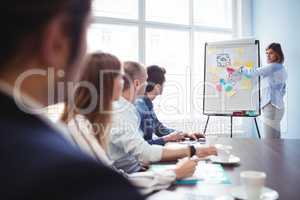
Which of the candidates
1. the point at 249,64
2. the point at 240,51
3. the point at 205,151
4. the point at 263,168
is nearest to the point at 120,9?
the point at 240,51

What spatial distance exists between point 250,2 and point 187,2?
3.22 ft

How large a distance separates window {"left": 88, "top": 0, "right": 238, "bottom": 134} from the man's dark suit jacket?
3.94m

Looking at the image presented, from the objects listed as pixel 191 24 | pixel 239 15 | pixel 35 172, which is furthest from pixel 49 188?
pixel 239 15

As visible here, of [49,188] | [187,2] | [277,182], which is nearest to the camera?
Answer: [49,188]

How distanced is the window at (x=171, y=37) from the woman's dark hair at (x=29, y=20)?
12.8 feet

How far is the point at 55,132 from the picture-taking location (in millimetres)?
282

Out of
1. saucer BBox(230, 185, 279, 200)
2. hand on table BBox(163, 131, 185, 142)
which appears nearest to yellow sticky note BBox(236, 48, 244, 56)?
hand on table BBox(163, 131, 185, 142)

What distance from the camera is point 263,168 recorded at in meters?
1.39

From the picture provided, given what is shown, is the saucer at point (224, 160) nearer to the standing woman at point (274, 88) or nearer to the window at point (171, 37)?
the standing woman at point (274, 88)

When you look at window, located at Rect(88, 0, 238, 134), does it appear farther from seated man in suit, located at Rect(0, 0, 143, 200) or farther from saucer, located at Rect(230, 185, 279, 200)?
seated man in suit, located at Rect(0, 0, 143, 200)

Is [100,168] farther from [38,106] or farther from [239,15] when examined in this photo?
[239,15]

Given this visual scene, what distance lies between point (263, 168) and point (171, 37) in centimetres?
333

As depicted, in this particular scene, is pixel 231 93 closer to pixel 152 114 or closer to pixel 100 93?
pixel 152 114

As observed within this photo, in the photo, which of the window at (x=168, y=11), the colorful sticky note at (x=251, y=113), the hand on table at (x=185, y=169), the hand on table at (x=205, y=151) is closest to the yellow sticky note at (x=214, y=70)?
the colorful sticky note at (x=251, y=113)
